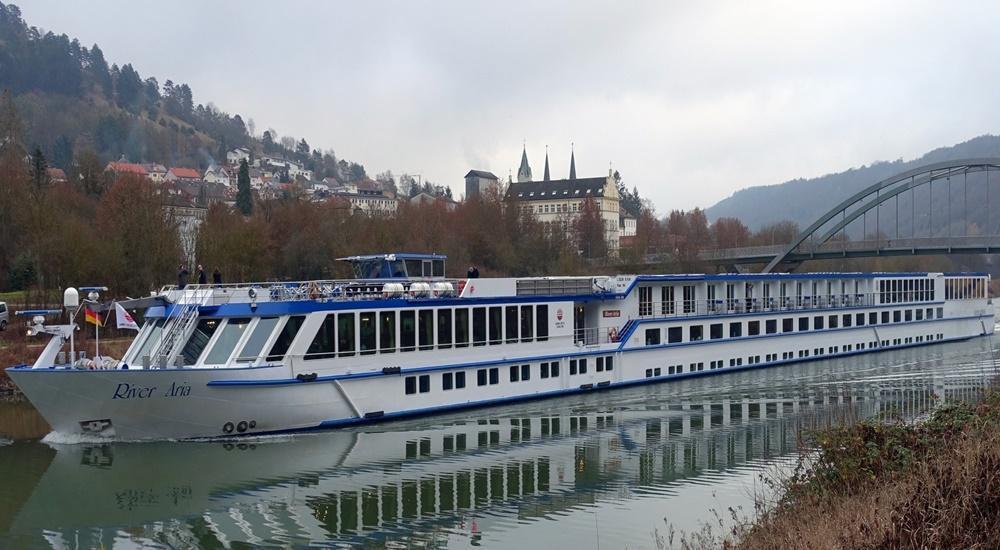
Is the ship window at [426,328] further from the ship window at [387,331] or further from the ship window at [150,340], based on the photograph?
the ship window at [150,340]

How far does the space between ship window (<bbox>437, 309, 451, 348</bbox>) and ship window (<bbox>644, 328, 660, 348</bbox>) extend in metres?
8.59

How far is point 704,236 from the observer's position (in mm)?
83000

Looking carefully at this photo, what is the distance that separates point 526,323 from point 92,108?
153 meters

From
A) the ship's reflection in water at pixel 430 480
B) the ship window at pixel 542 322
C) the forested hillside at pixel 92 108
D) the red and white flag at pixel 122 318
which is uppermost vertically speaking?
the forested hillside at pixel 92 108

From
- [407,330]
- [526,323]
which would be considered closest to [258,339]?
[407,330]

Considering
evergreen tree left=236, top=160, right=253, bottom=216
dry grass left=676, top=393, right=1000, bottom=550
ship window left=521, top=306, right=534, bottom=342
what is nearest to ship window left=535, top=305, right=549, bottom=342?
ship window left=521, top=306, right=534, bottom=342

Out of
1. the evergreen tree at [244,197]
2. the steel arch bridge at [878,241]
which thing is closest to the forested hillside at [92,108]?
the evergreen tree at [244,197]

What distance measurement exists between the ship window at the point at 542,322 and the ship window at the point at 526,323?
23 cm

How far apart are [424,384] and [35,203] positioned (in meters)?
24.1

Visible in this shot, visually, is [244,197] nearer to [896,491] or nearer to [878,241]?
[878,241]

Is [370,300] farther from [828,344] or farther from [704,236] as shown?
[704,236]

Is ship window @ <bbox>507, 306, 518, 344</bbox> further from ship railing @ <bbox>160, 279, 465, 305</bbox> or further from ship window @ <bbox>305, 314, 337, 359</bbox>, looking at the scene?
ship window @ <bbox>305, 314, 337, 359</bbox>

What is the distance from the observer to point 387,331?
22.1 meters

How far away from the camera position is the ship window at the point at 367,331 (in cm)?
2152
